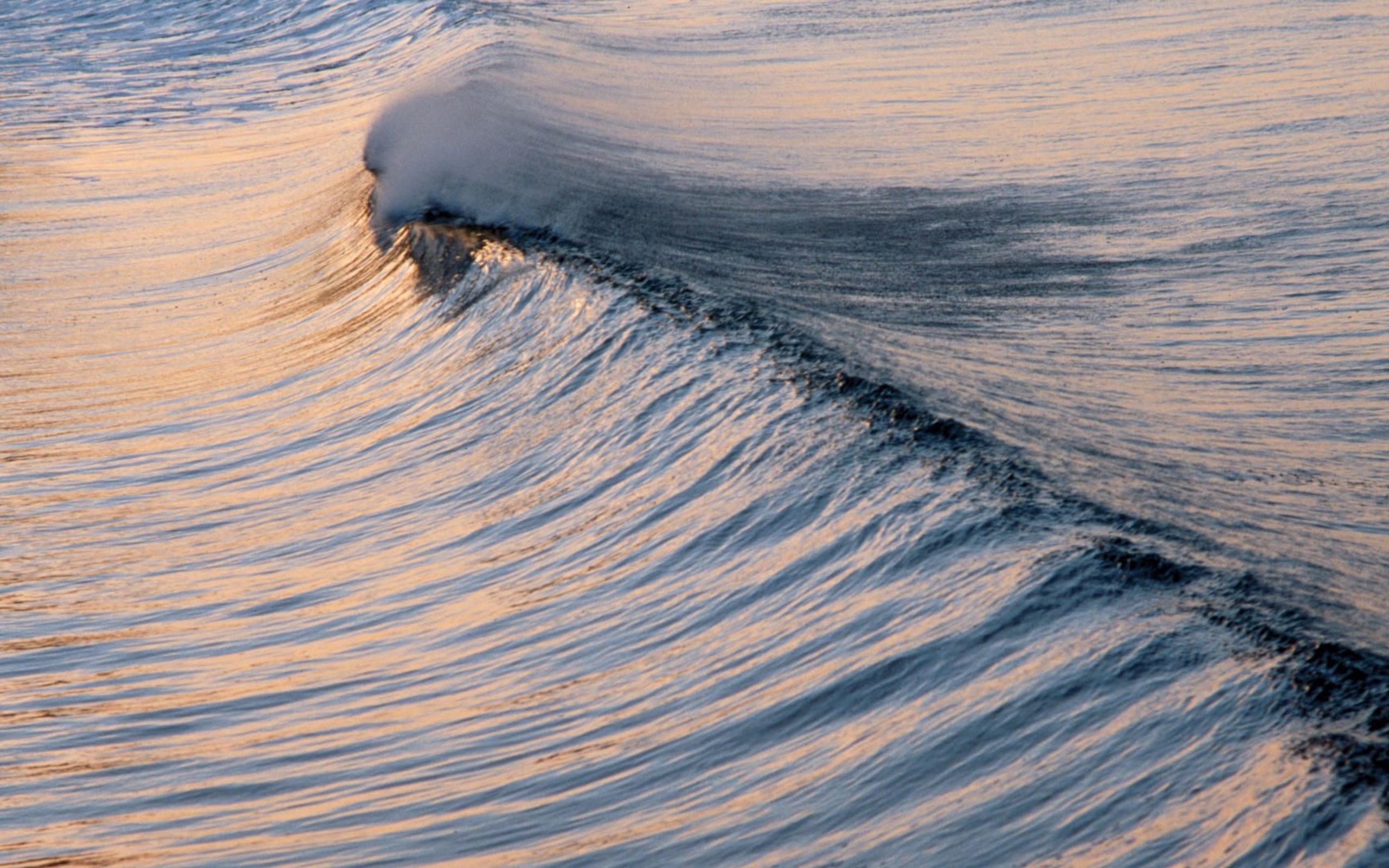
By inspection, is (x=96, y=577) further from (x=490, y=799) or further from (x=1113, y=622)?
(x=1113, y=622)

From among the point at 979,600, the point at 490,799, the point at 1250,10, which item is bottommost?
the point at 490,799

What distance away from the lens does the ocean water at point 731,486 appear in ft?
9.09

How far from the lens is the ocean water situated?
2770 millimetres

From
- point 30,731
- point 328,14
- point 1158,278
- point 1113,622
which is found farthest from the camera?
point 328,14

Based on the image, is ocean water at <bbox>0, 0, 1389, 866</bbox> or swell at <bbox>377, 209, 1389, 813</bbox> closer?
swell at <bbox>377, 209, 1389, 813</bbox>

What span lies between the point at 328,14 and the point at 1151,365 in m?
8.74

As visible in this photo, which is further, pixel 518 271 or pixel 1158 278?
pixel 518 271

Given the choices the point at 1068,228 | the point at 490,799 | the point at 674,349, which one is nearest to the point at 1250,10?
the point at 1068,228

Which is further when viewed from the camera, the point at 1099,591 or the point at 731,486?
the point at 731,486

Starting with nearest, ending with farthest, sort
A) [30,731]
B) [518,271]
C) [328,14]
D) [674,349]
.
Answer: [30,731]
[674,349]
[518,271]
[328,14]

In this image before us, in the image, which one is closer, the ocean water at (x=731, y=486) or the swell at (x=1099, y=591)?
the swell at (x=1099, y=591)

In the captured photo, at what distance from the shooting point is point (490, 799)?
2979 millimetres

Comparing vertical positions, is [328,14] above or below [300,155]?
above

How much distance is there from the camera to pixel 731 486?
3.84m
